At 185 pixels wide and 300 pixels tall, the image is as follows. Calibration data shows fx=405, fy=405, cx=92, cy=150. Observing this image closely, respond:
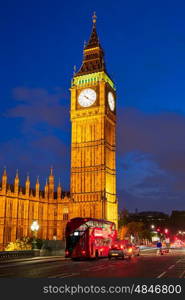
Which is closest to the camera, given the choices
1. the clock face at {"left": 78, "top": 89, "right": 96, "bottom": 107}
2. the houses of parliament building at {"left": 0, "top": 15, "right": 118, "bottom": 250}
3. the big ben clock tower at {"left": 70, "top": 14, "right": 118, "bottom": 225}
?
the houses of parliament building at {"left": 0, "top": 15, "right": 118, "bottom": 250}

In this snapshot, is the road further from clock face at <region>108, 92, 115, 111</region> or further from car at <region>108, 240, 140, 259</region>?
clock face at <region>108, 92, 115, 111</region>

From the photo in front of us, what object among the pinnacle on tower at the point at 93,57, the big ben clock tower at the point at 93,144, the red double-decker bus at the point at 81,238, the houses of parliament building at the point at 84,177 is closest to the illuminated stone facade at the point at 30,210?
the houses of parliament building at the point at 84,177

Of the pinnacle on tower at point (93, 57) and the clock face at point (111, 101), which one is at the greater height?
the pinnacle on tower at point (93, 57)

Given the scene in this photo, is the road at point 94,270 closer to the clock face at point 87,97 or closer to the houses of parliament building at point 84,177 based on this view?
the houses of parliament building at point 84,177

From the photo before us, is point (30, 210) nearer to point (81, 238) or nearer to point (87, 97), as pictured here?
point (87, 97)

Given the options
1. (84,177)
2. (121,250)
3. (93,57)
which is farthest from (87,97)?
(121,250)

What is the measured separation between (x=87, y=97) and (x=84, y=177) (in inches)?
645

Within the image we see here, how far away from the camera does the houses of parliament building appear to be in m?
74.7

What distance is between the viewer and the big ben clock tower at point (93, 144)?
Result: 76.2 meters

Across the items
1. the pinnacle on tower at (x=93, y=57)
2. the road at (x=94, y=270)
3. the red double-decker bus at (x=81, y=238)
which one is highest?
the pinnacle on tower at (x=93, y=57)

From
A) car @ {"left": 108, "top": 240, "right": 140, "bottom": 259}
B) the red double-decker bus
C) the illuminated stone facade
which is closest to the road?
the red double-decker bus

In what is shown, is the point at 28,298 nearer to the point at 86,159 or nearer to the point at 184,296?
the point at 184,296

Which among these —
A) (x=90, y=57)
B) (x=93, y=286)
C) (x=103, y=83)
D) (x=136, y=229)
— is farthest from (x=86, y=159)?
(x=93, y=286)

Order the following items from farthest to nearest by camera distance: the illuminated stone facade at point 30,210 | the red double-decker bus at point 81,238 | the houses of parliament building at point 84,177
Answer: the houses of parliament building at point 84,177 < the illuminated stone facade at point 30,210 < the red double-decker bus at point 81,238
